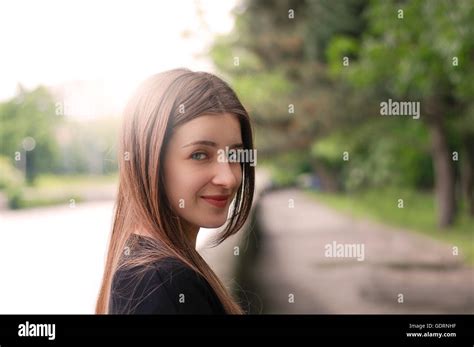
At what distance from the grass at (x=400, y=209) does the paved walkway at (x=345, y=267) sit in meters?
0.09

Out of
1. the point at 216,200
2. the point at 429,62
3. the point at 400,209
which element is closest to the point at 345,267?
the point at 400,209

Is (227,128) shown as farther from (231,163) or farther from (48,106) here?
(48,106)

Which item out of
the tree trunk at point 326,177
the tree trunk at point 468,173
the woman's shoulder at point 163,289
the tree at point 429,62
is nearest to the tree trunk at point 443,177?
the tree at point 429,62

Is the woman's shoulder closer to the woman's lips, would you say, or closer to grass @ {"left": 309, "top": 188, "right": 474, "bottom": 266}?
the woman's lips

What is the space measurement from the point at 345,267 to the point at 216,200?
3.94 m

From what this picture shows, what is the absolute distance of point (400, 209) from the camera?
224 inches

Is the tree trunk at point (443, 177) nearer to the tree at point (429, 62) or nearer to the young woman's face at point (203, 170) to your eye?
the tree at point (429, 62)

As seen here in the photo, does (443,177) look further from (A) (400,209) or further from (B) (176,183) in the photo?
Result: (B) (176,183)

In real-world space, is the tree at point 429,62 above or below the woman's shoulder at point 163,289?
above

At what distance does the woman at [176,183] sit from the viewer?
2.68 ft

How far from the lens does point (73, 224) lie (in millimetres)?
2654

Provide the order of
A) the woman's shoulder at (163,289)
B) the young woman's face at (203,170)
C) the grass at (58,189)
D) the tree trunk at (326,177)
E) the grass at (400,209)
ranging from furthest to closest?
1. the tree trunk at (326,177)
2. the grass at (400,209)
3. the grass at (58,189)
4. the young woman's face at (203,170)
5. the woman's shoulder at (163,289)
